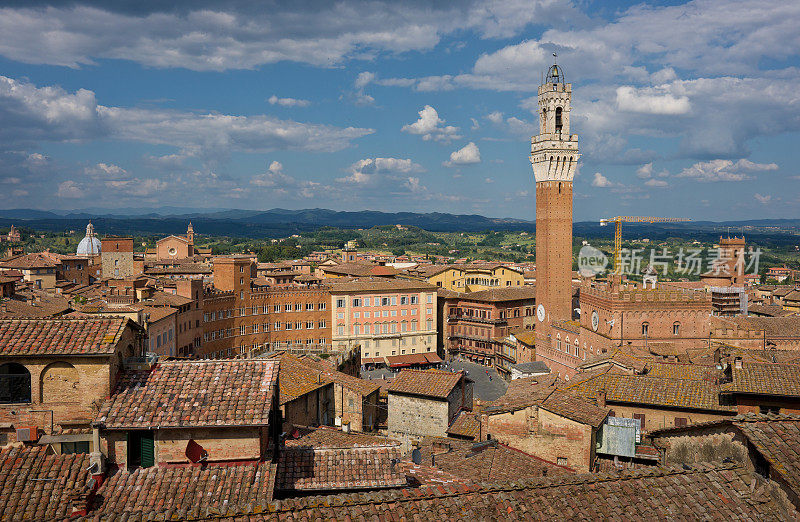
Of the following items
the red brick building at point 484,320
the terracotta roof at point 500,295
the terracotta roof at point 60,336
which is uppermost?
the terracotta roof at point 60,336

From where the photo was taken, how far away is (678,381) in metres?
26.2

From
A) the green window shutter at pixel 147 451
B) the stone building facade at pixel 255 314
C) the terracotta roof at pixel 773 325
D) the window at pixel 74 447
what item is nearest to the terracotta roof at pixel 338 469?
the green window shutter at pixel 147 451

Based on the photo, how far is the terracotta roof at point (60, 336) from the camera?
46.5ft

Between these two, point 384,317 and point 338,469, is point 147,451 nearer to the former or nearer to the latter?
point 338,469

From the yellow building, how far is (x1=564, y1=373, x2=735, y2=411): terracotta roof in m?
78.8

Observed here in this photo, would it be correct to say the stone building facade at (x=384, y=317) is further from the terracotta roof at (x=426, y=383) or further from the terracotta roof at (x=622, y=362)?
the terracotta roof at (x=426, y=383)

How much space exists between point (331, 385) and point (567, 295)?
5032 centimetres

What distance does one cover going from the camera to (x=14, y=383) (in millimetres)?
14391

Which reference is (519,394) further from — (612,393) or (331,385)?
(331,385)

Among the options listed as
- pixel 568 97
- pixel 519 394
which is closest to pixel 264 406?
pixel 519 394

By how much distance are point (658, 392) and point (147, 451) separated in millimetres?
19264

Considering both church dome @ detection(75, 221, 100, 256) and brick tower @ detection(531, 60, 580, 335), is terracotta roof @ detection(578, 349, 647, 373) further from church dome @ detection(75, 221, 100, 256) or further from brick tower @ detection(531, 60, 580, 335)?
church dome @ detection(75, 221, 100, 256)

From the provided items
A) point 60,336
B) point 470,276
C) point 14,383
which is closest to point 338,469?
point 60,336

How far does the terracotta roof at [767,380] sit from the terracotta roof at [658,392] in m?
1.42
